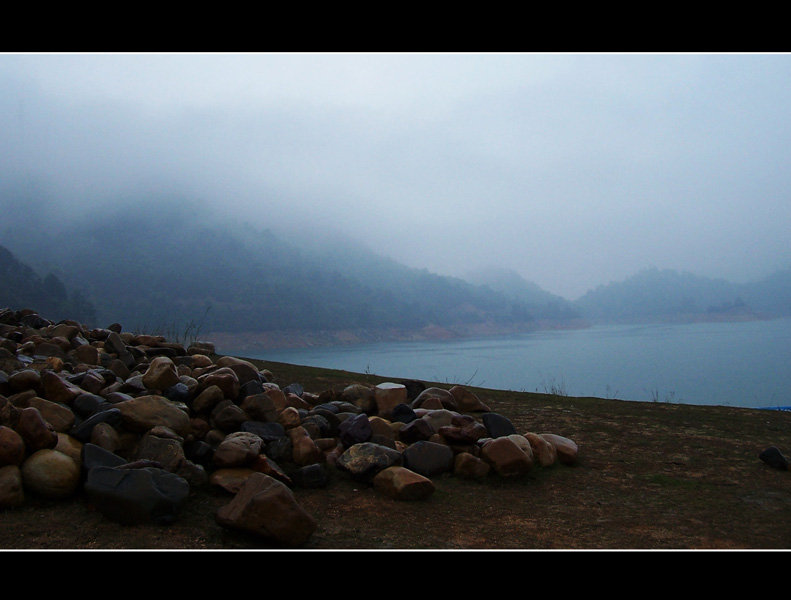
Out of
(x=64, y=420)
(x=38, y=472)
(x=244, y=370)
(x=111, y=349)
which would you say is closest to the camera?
(x=38, y=472)

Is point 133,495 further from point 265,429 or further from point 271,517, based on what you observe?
point 265,429

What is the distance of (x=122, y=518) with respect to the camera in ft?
10.3

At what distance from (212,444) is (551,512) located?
9.32 feet

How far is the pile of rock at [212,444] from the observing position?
3.20m

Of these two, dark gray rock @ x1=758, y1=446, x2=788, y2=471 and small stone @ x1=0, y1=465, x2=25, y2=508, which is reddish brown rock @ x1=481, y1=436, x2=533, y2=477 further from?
small stone @ x1=0, y1=465, x2=25, y2=508

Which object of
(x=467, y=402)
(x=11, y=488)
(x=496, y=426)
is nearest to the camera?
(x=11, y=488)


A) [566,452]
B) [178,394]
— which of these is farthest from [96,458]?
[566,452]

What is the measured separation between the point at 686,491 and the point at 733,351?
7826 centimetres

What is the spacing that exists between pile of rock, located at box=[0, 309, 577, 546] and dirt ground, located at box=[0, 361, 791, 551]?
0.11 meters

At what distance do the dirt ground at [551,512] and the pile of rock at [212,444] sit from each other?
112 mm

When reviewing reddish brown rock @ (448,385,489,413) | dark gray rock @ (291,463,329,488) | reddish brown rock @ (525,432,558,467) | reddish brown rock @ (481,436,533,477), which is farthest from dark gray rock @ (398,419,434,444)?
reddish brown rock @ (448,385,489,413)

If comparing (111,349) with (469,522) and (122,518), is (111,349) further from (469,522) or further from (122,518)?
(469,522)

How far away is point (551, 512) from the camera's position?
3.89m

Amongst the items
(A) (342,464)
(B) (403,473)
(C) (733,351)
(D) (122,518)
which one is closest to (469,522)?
(B) (403,473)
